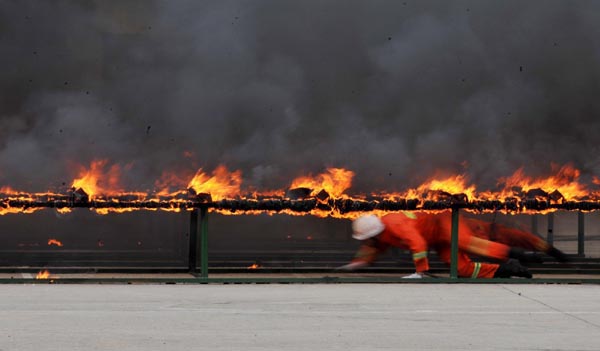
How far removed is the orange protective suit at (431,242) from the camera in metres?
14.0

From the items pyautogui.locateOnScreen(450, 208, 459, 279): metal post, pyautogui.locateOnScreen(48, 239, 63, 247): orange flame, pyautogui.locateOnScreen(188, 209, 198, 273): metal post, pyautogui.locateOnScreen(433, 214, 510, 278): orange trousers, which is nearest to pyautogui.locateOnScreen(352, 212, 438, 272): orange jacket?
pyautogui.locateOnScreen(433, 214, 510, 278): orange trousers

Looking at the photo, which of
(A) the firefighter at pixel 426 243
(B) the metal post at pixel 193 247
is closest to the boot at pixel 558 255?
(A) the firefighter at pixel 426 243

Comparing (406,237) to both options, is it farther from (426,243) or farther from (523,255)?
(523,255)

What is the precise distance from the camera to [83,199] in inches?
511

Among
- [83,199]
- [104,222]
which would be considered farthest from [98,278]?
[104,222]

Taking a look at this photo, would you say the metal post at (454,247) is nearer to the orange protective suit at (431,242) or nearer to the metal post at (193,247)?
the orange protective suit at (431,242)

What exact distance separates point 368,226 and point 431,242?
3.51ft

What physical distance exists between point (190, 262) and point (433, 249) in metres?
4.05

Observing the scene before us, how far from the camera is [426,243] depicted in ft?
47.3

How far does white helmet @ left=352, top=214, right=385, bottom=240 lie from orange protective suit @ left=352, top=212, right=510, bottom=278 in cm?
9

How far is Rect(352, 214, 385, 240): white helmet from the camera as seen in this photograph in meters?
14.5
